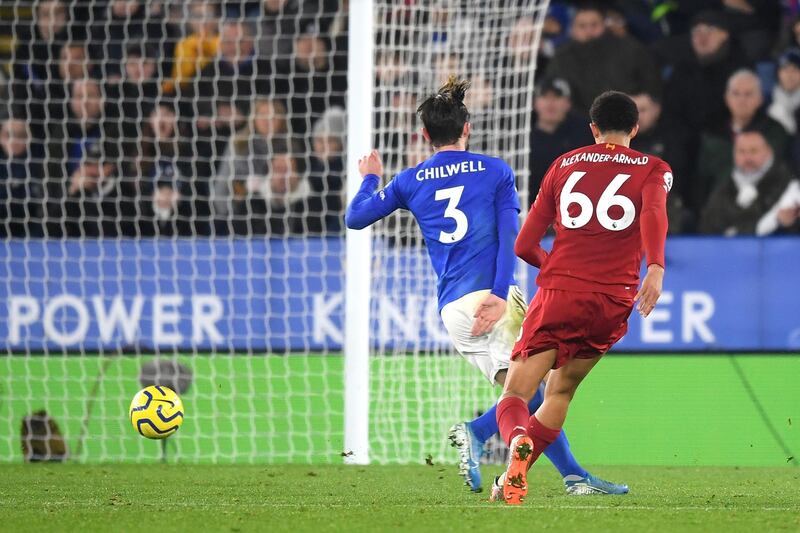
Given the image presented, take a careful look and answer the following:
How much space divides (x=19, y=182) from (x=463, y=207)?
5.56 m

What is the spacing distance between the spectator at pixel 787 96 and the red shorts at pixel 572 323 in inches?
241

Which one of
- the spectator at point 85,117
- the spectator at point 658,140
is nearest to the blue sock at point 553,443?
the spectator at point 658,140

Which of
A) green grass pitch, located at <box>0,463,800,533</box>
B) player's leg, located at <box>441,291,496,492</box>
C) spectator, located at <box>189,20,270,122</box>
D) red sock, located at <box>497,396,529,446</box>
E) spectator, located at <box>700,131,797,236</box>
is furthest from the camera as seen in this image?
spectator, located at <box>189,20,270,122</box>

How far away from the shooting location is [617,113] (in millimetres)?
5195

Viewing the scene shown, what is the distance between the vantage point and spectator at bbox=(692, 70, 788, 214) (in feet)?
34.8

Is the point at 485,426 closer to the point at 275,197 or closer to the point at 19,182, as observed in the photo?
the point at 275,197

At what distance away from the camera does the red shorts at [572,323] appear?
5098 millimetres

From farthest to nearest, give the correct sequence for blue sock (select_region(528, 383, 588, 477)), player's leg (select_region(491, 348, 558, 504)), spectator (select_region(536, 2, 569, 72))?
spectator (select_region(536, 2, 569, 72)) < blue sock (select_region(528, 383, 588, 477)) < player's leg (select_region(491, 348, 558, 504))

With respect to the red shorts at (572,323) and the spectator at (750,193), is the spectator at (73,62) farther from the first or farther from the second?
the red shorts at (572,323)

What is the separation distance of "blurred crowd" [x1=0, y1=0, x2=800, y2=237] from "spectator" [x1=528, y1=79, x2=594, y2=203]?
14mm

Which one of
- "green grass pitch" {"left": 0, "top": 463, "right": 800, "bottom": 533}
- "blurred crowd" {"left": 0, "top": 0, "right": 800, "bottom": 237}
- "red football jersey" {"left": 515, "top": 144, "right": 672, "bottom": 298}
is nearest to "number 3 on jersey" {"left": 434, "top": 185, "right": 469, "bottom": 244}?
"red football jersey" {"left": 515, "top": 144, "right": 672, "bottom": 298}

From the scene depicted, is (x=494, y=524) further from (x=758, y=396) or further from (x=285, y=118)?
(x=285, y=118)

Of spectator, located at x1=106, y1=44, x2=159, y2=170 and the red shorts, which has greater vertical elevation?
spectator, located at x1=106, y1=44, x2=159, y2=170

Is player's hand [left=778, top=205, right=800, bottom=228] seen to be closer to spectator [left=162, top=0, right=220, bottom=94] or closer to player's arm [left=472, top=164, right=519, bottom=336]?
spectator [left=162, top=0, right=220, bottom=94]
